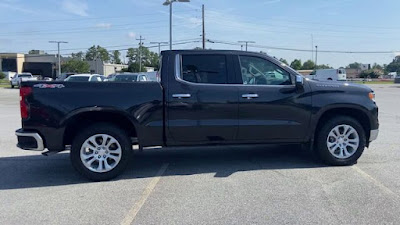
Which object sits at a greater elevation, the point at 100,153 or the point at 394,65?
the point at 394,65

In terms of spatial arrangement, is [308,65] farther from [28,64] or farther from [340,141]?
[340,141]

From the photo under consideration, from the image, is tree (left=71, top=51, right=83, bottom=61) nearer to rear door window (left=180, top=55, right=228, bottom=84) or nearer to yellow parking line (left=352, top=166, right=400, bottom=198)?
rear door window (left=180, top=55, right=228, bottom=84)

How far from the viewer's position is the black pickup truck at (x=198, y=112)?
232 inches

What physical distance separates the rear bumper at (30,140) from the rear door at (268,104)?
299 cm

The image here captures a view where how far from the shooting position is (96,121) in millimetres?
6188

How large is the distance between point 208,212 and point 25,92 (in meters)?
3.21

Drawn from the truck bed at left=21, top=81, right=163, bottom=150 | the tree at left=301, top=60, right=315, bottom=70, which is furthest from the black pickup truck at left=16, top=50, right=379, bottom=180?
the tree at left=301, top=60, right=315, bottom=70

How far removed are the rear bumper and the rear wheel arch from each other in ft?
1.20

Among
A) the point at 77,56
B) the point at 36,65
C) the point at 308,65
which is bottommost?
the point at 36,65

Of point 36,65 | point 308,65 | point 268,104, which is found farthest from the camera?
point 308,65

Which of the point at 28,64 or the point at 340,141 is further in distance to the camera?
the point at 28,64

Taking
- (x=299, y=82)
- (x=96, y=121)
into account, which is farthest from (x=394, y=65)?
(x=96, y=121)

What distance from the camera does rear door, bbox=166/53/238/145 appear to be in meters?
6.13

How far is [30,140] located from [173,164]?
2316 millimetres
